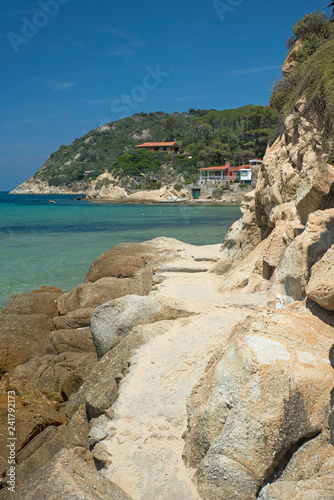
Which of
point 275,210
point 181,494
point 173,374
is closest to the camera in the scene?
point 181,494

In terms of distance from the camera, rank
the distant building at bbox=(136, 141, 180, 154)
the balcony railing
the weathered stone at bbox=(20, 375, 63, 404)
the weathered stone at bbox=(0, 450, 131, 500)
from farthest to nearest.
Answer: the distant building at bbox=(136, 141, 180, 154) < the balcony railing < the weathered stone at bbox=(20, 375, 63, 404) < the weathered stone at bbox=(0, 450, 131, 500)

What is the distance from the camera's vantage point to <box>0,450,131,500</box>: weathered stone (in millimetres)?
3062

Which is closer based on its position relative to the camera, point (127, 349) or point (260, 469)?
point (260, 469)

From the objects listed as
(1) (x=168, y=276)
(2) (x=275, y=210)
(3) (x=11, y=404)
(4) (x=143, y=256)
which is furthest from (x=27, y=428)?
(4) (x=143, y=256)

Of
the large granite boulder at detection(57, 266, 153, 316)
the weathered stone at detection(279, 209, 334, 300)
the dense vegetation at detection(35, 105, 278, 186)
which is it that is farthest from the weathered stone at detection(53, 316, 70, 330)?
the dense vegetation at detection(35, 105, 278, 186)

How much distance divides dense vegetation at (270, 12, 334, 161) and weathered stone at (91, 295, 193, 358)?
13.7ft

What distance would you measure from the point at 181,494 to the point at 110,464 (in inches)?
34.7

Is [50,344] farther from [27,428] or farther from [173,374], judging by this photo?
[173,374]

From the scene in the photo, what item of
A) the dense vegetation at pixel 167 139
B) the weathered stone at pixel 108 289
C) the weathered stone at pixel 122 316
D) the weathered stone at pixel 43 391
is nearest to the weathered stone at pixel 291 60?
the weathered stone at pixel 108 289

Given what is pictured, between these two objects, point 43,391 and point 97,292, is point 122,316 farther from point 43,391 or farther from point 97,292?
point 97,292

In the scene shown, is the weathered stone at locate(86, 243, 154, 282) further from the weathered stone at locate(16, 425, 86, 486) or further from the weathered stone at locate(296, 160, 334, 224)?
the weathered stone at locate(16, 425, 86, 486)

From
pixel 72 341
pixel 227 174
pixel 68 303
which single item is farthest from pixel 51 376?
pixel 227 174

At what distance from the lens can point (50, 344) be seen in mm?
9117

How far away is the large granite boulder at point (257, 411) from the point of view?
3.53m
